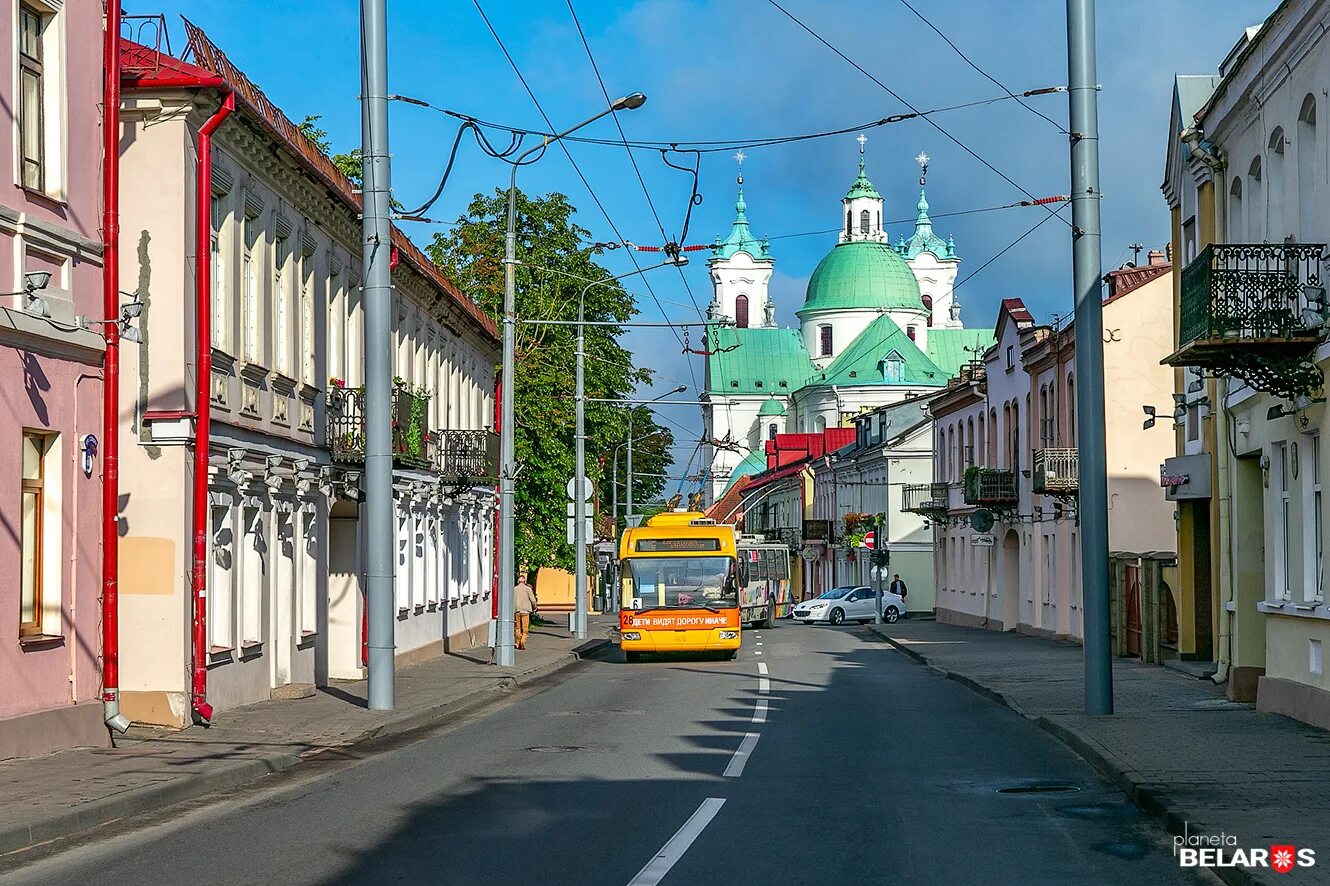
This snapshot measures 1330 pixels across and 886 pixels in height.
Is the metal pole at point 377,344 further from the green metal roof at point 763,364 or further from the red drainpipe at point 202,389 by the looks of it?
the green metal roof at point 763,364

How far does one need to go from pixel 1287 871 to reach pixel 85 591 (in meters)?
11.4

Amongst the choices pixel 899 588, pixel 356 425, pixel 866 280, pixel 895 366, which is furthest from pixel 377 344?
pixel 866 280

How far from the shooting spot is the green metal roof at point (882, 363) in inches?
4555

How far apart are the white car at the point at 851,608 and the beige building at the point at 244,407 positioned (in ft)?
106

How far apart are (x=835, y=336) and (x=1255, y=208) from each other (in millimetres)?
109699

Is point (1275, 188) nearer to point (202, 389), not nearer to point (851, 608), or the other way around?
point (202, 389)

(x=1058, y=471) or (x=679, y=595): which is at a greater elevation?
(x=1058, y=471)

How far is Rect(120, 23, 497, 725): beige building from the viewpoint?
58.9 feet

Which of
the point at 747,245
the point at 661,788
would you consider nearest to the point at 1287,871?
the point at 661,788

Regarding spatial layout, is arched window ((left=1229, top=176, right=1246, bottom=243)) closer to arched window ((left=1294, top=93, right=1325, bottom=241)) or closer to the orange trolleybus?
arched window ((left=1294, top=93, right=1325, bottom=241))

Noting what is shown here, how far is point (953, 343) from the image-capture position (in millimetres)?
133750

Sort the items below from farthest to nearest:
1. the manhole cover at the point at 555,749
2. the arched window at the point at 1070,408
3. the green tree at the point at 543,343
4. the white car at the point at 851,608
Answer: the white car at the point at 851,608 < the green tree at the point at 543,343 < the arched window at the point at 1070,408 < the manhole cover at the point at 555,749

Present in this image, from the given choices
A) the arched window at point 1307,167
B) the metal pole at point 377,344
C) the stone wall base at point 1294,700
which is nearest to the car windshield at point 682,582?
the metal pole at point 377,344

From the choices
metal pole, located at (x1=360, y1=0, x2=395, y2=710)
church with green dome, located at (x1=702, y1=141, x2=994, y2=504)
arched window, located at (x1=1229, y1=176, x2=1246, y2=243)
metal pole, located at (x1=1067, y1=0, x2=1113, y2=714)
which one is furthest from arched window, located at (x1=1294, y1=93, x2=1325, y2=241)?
church with green dome, located at (x1=702, y1=141, x2=994, y2=504)
